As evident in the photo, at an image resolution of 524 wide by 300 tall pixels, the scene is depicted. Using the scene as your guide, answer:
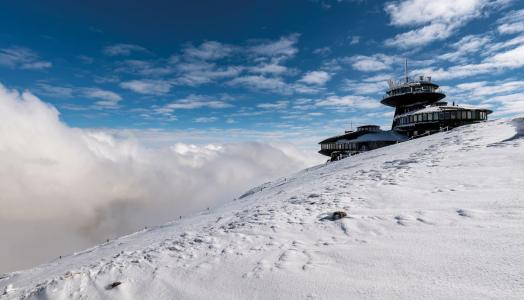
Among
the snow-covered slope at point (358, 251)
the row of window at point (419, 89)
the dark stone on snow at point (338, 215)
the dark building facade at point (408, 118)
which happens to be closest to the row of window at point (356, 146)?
the dark building facade at point (408, 118)

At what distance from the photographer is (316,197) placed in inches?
542

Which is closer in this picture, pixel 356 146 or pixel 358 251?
pixel 358 251

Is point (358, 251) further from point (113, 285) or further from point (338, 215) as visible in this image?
point (113, 285)

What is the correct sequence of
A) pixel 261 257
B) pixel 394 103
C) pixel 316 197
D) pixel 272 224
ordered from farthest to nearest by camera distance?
pixel 394 103, pixel 316 197, pixel 272 224, pixel 261 257

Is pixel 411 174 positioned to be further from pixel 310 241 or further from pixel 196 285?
pixel 196 285

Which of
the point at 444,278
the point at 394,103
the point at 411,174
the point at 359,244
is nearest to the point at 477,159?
the point at 411,174

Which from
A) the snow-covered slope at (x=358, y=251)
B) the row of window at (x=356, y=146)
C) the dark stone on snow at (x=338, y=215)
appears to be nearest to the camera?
the snow-covered slope at (x=358, y=251)

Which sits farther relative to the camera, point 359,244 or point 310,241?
point 310,241

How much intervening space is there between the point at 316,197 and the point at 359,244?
5.88 metres

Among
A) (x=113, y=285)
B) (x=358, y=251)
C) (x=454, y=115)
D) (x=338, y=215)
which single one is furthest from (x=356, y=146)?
(x=113, y=285)

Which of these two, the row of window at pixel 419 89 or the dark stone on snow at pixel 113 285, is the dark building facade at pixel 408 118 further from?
the dark stone on snow at pixel 113 285

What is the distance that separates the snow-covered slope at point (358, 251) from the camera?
5.83m

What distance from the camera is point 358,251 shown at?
7.47 meters

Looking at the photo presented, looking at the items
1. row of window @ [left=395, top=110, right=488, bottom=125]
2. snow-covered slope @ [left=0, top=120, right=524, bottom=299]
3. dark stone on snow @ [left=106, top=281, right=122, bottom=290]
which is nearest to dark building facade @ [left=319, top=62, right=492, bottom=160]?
row of window @ [left=395, top=110, right=488, bottom=125]
